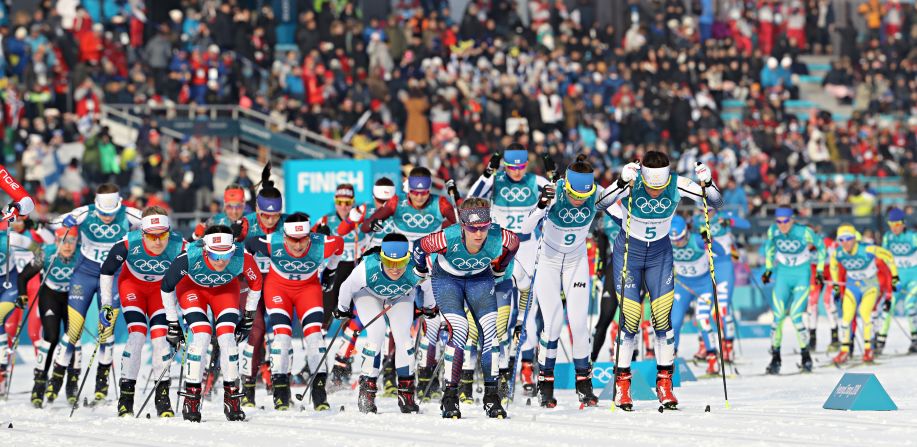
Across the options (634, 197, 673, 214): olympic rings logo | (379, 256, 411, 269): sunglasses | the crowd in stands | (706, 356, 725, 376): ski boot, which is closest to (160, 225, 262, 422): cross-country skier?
(379, 256, 411, 269): sunglasses

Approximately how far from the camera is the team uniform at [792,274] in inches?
721

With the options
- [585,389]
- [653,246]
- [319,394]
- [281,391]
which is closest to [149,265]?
[281,391]

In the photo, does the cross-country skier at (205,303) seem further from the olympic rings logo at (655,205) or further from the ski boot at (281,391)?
the olympic rings logo at (655,205)

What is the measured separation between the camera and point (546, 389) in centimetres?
1370

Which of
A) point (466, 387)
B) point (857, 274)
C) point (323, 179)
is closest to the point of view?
point (466, 387)

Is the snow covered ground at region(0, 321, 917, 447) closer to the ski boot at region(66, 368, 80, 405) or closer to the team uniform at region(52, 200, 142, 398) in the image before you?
the ski boot at region(66, 368, 80, 405)

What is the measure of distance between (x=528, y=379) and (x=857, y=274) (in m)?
6.76

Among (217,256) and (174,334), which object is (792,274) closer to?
(217,256)

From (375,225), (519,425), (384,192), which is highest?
(384,192)

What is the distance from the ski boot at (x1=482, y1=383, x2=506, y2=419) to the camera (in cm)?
1259

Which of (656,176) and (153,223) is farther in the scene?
(153,223)

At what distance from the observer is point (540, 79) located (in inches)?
1203

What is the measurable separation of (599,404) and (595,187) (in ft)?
6.48

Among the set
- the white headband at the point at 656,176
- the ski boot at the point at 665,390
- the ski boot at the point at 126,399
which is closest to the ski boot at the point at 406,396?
the ski boot at the point at 665,390
